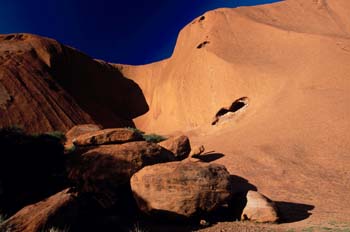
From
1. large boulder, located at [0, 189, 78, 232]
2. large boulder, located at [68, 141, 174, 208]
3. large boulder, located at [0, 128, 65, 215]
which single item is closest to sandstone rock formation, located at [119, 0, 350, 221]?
large boulder, located at [68, 141, 174, 208]

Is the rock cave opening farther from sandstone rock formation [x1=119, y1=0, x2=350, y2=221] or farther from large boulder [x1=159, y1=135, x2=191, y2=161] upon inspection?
large boulder [x1=159, y1=135, x2=191, y2=161]

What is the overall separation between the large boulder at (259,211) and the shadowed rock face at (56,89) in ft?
63.9

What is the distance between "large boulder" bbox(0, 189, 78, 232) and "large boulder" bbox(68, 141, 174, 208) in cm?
218

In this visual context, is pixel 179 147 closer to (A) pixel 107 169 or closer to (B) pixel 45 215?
(A) pixel 107 169

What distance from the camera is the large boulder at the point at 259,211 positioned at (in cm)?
730

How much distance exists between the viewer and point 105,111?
3266 centimetres

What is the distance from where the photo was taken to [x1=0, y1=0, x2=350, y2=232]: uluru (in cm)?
726

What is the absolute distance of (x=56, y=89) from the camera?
27297 millimetres

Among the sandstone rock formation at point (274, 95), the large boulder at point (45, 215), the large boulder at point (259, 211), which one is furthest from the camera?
the sandstone rock formation at point (274, 95)

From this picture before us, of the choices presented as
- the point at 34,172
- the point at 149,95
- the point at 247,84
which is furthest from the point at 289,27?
the point at 34,172

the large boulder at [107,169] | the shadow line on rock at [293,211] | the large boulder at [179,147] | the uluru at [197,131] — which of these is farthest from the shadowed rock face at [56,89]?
the shadow line on rock at [293,211]

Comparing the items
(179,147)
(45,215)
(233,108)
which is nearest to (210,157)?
(179,147)

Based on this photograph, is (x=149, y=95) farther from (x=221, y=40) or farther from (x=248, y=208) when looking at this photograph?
(x=248, y=208)

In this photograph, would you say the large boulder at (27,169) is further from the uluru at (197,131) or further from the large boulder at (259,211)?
the large boulder at (259,211)
